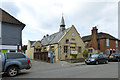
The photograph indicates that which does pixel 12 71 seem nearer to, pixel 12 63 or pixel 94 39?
pixel 12 63

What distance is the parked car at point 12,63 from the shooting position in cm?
728

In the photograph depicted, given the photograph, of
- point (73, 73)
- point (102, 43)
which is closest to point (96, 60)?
point (73, 73)

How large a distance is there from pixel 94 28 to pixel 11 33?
22362 mm

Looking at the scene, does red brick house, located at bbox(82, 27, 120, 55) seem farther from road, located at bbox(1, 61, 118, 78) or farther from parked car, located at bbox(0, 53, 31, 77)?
parked car, located at bbox(0, 53, 31, 77)

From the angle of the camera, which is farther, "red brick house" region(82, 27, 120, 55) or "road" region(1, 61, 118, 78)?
"red brick house" region(82, 27, 120, 55)

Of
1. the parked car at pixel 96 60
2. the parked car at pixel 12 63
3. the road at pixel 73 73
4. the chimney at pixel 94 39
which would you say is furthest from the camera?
the chimney at pixel 94 39

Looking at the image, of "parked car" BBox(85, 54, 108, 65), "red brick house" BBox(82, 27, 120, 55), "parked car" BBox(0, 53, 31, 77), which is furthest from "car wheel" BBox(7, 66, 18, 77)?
"red brick house" BBox(82, 27, 120, 55)

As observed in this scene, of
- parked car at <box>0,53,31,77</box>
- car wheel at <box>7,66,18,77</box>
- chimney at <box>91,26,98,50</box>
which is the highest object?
chimney at <box>91,26,98,50</box>

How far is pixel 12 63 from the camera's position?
24.6 ft

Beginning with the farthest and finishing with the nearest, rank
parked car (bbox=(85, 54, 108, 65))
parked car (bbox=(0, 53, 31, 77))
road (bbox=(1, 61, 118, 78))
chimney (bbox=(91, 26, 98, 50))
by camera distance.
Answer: chimney (bbox=(91, 26, 98, 50))
parked car (bbox=(85, 54, 108, 65))
parked car (bbox=(0, 53, 31, 77))
road (bbox=(1, 61, 118, 78))

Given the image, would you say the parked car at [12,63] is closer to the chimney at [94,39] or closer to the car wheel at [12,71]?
the car wheel at [12,71]

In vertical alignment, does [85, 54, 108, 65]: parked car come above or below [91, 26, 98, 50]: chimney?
below

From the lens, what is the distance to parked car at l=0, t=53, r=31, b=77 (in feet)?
23.9

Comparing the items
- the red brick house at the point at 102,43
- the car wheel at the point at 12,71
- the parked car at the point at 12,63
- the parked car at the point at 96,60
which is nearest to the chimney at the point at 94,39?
the red brick house at the point at 102,43
